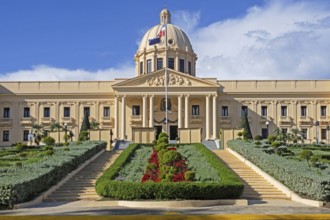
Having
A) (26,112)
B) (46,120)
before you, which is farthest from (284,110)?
(26,112)

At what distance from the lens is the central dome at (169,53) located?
6188cm

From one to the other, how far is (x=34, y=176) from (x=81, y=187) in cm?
273

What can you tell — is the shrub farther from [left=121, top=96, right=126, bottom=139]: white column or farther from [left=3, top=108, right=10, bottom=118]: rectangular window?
[left=3, top=108, right=10, bottom=118]: rectangular window

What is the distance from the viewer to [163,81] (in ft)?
181

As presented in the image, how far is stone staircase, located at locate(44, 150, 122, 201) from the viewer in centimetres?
1869

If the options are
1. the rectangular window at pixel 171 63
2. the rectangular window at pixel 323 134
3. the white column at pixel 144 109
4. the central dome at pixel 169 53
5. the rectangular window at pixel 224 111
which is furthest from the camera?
the rectangular window at pixel 171 63

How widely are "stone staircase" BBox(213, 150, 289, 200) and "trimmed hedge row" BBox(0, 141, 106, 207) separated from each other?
312 inches

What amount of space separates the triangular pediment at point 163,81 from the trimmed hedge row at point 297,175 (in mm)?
30251

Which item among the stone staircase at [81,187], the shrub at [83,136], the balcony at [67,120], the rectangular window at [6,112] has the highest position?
the rectangular window at [6,112]

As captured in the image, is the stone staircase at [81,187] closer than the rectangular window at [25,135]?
Yes

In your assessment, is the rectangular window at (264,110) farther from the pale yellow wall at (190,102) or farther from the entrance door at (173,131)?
the entrance door at (173,131)

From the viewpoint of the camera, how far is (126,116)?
2222 inches

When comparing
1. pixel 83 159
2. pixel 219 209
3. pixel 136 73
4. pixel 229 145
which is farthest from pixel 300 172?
pixel 136 73

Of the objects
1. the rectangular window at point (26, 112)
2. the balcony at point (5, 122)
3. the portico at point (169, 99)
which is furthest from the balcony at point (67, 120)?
the balcony at point (5, 122)
